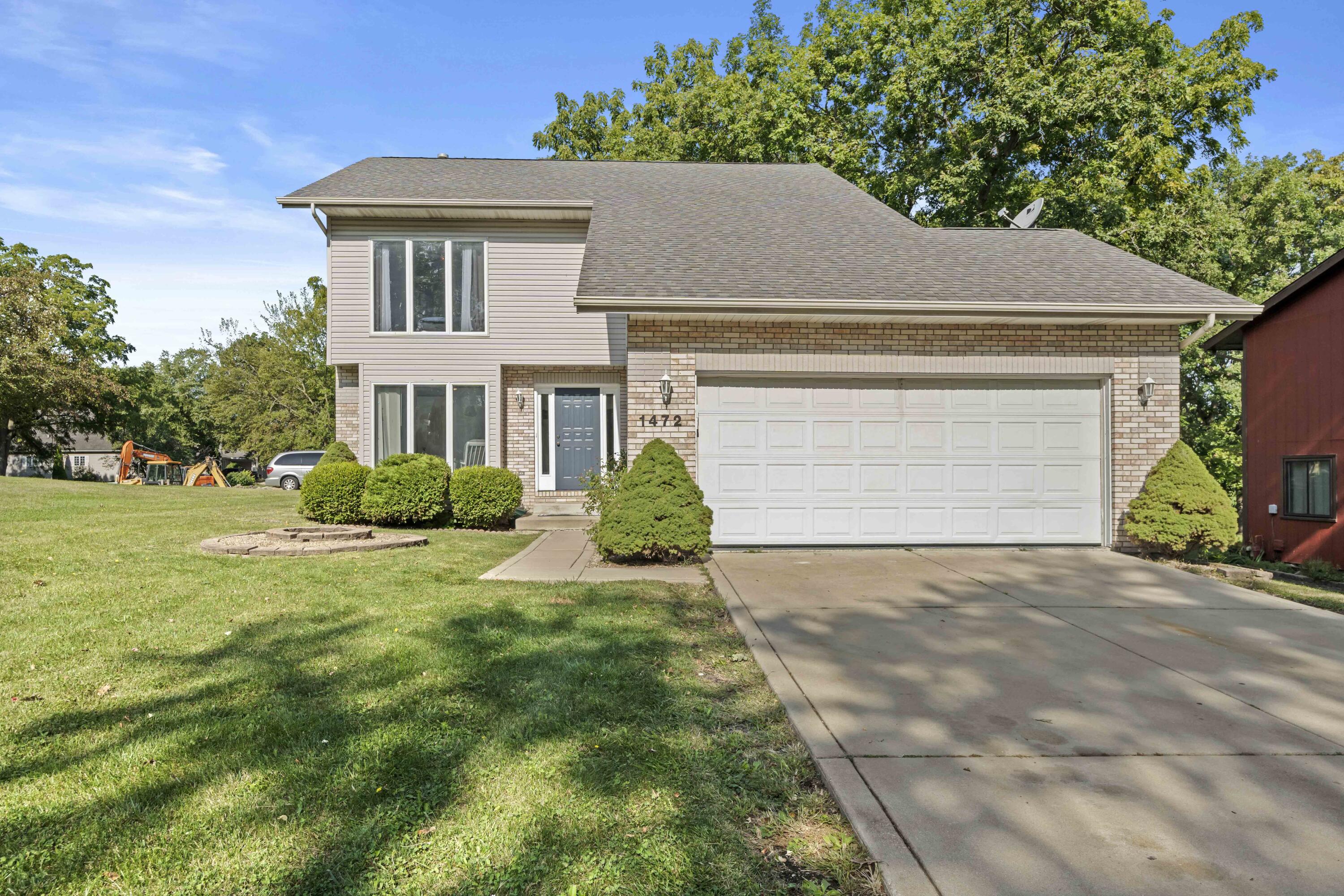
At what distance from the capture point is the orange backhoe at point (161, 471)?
24.1m

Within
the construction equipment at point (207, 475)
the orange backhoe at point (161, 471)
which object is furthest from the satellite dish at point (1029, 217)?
the construction equipment at point (207, 475)

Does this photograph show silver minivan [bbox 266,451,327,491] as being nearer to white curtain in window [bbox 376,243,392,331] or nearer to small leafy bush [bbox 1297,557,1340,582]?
white curtain in window [bbox 376,243,392,331]

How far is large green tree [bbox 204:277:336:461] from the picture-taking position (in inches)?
1345

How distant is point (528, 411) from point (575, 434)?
102 cm

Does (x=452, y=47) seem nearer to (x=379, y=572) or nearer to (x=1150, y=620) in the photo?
(x=379, y=572)

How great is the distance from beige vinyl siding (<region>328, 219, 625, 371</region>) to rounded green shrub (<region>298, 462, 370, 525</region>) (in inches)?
116

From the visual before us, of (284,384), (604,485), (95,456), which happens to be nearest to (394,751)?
(604,485)

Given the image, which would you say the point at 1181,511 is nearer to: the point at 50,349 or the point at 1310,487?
the point at 1310,487

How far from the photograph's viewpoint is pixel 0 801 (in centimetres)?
265

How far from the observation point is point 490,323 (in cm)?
1372

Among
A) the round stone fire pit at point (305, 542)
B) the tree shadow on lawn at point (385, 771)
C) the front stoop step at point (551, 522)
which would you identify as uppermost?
the round stone fire pit at point (305, 542)

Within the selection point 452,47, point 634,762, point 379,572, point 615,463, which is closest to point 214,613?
point 379,572

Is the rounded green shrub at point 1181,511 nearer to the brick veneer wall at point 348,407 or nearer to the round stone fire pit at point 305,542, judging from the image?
the round stone fire pit at point 305,542

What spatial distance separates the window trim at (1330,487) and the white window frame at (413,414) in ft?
43.6
